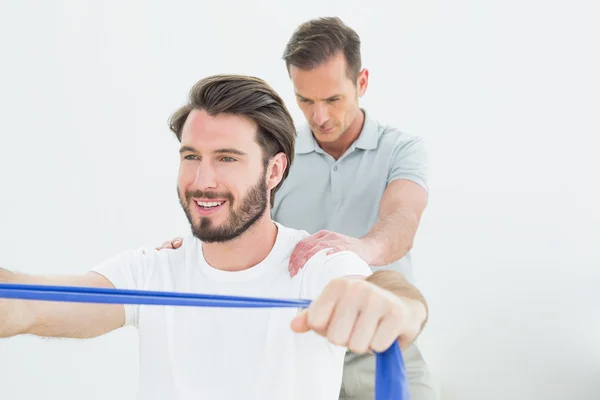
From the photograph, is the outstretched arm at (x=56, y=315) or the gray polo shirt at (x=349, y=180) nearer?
the outstretched arm at (x=56, y=315)

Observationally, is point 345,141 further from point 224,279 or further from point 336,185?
point 224,279

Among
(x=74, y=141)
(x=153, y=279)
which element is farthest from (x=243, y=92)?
(x=74, y=141)

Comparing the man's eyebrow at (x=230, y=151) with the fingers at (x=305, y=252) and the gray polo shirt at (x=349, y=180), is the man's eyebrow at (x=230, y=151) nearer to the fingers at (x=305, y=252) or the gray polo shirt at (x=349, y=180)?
the fingers at (x=305, y=252)

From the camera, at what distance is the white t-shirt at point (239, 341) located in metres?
1.39

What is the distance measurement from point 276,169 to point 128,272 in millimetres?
384

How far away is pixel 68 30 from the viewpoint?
2.92 m

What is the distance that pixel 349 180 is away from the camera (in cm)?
210

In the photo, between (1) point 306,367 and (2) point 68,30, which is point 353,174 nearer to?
(1) point 306,367

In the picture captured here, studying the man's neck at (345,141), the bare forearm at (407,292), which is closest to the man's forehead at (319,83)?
the man's neck at (345,141)

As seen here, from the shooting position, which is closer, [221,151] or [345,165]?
[221,151]

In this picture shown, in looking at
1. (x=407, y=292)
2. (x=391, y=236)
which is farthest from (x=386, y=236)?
(x=407, y=292)

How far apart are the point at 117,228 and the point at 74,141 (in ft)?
1.22

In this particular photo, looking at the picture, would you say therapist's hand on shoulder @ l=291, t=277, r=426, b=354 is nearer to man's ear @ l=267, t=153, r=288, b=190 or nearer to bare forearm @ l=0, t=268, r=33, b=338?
bare forearm @ l=0, t=268, r=33, b=338

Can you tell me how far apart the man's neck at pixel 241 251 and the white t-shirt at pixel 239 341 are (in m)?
0.02
